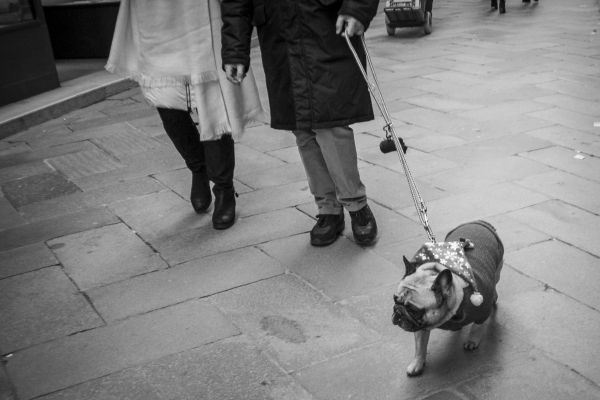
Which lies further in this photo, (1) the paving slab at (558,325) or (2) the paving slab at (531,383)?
(1) the paving slab at (558,325)

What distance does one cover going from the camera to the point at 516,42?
8.98m

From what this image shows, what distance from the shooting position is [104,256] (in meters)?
3.84

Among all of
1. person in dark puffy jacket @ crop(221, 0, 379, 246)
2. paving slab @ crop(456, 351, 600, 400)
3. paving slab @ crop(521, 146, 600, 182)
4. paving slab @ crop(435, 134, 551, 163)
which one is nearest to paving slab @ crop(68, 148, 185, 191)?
person in dark puffy jacket @ crop(221, 0, 379, 246)

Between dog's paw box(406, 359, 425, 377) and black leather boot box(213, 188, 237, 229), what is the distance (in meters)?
1.69

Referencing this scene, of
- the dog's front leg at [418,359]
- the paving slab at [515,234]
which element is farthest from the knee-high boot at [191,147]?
the dog's front leg at [418,359]

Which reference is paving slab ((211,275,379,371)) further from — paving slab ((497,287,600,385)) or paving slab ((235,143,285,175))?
paving slab ((235,143,285,175))

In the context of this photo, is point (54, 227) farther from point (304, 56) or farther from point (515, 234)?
point (515, 234)

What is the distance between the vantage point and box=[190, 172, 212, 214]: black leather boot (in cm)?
429

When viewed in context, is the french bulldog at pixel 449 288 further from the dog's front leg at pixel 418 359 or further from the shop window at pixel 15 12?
the shop window at pixel 15 12

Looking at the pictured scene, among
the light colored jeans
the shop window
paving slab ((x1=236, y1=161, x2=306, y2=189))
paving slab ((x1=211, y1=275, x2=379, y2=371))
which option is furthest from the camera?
the shop window

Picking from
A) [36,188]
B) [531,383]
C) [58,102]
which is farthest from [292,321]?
[58,102]

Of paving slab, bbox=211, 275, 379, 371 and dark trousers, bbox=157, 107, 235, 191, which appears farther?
dark trousers, bbox=157, 107, 235, 191

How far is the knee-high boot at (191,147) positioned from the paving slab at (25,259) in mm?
854

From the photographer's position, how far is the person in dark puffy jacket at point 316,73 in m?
3.33
